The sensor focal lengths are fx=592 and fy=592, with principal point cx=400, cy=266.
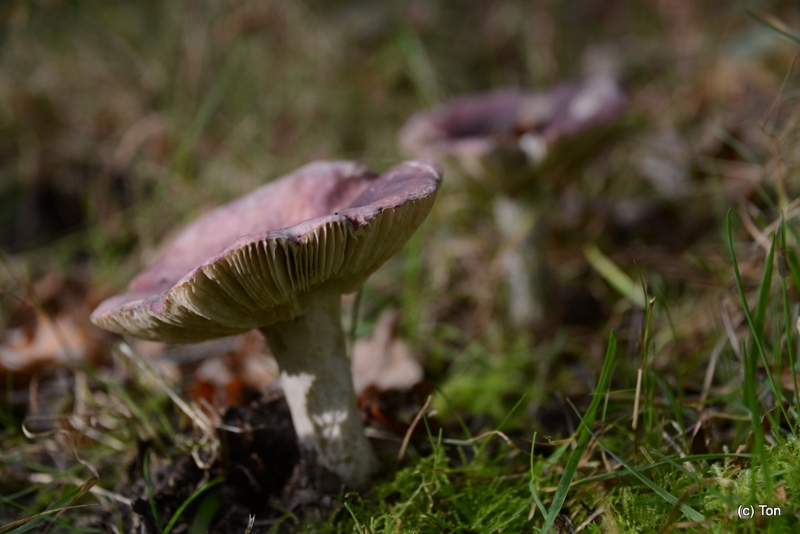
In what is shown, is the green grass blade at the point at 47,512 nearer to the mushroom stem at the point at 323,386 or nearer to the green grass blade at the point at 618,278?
the mushroom stem at the point at 323,386

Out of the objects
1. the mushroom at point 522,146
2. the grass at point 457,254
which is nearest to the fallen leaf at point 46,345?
the grass at point 457,254

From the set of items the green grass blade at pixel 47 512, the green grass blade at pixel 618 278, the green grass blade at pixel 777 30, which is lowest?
the green grass blade at pixel 618 278

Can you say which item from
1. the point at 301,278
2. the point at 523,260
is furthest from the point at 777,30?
the point at 523,260

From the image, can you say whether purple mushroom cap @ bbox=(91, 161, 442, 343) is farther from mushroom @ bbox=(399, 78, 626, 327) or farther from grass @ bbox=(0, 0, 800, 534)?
mushroom @ bbox=(399, 78, 626, 327)

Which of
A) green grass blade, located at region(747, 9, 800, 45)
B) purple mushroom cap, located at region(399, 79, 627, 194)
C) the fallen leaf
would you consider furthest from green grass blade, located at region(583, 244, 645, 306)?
the fallen leaf

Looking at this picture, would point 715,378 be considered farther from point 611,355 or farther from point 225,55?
point 225,55

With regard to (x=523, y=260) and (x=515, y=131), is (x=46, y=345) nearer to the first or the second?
(x=523, y=260)

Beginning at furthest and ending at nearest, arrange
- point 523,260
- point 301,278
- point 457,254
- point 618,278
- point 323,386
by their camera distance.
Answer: point 457,254, point 523,260, point 618,278, point 323,386, point 301,278
